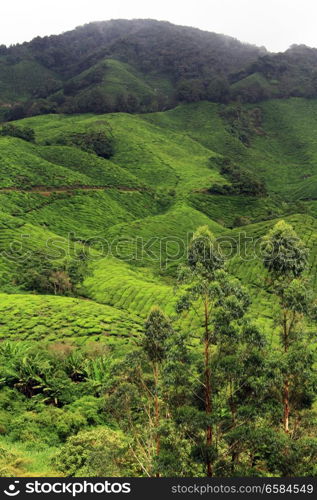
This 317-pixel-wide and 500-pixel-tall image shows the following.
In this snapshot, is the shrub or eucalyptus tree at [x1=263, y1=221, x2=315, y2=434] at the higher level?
the shrub

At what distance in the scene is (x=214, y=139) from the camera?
161000 millimetres

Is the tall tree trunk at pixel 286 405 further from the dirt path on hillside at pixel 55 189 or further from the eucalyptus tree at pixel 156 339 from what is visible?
the dirt path on hillside at pixel 55 189

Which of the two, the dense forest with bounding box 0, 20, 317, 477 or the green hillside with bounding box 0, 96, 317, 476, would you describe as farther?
the green hillside with bounding box 0, 96, 317, 476

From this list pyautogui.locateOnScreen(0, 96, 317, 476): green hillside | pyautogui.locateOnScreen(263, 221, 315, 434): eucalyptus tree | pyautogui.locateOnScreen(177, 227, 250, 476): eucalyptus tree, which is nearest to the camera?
pyautogui.locateOnScreen(177, 227, 250, 476): eucalyptus tree

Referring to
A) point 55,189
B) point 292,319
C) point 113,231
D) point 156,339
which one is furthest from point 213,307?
point 55,189

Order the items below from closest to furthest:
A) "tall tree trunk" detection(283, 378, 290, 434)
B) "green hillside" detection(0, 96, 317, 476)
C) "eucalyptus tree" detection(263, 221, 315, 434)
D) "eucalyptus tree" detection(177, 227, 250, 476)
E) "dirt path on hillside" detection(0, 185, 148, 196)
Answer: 1. "eucalyptus tree" detection(177, 227, 250, 476)
2. "eucalyptus tree" detection(263, 221, 315, 434)
3. "tall tree trunk" detection(283, 378, 290, 434)
4. "green hillside" detection(0, 96, 317, 476)
5. "dirt path on hillside" detection(0, 185, 148, 196)


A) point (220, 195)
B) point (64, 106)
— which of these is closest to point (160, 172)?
point (220, 195)

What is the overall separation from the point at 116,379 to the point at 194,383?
3.93 metres

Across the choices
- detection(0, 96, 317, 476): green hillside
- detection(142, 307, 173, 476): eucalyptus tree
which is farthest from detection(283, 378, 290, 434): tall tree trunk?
detection(142, 307, 173, 476): eucalyptus tree

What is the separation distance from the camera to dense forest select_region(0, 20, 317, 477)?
1552cm

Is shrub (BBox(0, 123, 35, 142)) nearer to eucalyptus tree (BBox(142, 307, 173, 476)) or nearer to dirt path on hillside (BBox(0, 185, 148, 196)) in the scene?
dirt path on hillside (BBox(0, 185, 148, 196))

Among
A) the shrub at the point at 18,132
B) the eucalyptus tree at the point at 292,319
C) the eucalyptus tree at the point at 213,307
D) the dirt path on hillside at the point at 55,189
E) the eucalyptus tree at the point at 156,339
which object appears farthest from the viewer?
the shrub at the point at 18,132

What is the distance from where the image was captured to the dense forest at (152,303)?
50.9ft

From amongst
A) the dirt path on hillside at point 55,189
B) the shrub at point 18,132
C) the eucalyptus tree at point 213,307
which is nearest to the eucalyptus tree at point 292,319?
the eucalyptus tree at point 213,307
